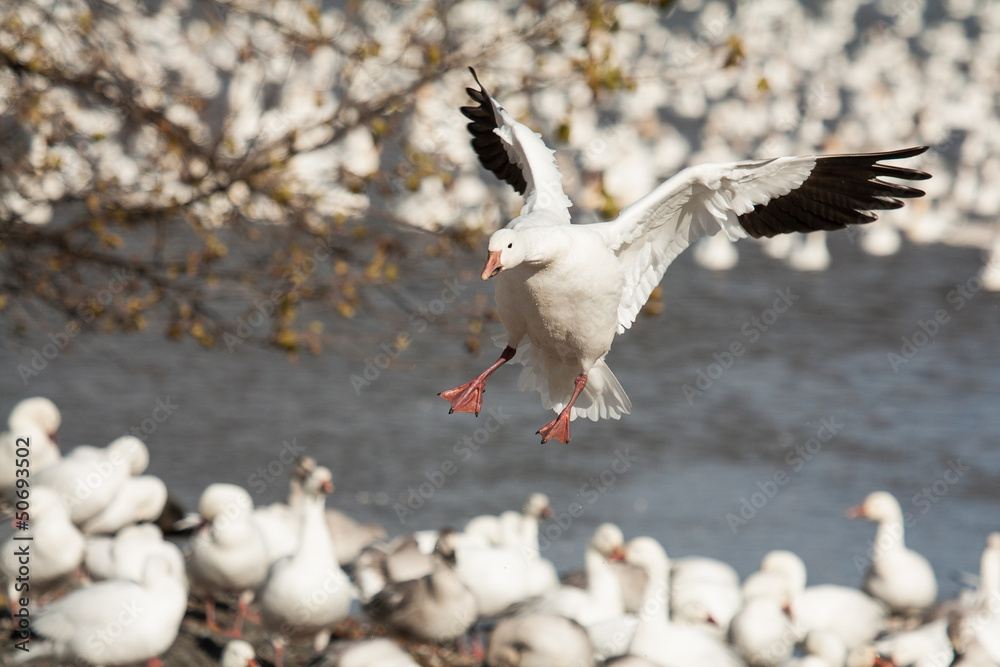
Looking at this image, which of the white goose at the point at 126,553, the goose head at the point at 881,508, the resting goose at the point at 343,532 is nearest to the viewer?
the white goose at the point at 126,553

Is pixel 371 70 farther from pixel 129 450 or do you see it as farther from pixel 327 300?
pixel 129 450

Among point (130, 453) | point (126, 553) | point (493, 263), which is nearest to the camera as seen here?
point (493, 263)

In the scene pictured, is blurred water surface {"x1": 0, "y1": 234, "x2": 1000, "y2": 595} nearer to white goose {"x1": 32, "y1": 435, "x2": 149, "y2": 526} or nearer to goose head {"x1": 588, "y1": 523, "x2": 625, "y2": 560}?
goose head {"x1": 588, "y1": 523, "x2": 625, "y2": 560}

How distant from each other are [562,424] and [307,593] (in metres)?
2.68

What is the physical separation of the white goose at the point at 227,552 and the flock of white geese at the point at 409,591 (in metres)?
0.01

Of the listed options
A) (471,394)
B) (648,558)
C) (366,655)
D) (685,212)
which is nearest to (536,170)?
(685,212)

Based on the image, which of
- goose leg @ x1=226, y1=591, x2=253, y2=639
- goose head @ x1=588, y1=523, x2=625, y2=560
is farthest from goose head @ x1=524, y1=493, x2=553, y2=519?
goose leg @ x1=226, y1=591, x2=253, y2=639

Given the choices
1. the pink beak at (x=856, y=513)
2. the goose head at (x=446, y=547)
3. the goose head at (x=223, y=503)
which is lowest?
the pink beak at (x=856, y=513)

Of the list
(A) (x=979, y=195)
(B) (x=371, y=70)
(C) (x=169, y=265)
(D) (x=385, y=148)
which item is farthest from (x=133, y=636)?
(A) (x=979, y=195)

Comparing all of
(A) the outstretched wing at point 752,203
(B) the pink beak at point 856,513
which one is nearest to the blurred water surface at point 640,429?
(B) the pink beak at point 856,513

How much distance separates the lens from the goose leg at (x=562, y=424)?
519 centimetres

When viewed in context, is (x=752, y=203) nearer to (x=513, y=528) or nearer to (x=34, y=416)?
(x=513, y=528)

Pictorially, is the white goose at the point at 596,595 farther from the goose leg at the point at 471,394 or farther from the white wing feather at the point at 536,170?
the white wing feather at the point at 536,170

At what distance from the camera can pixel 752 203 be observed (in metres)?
5.19
